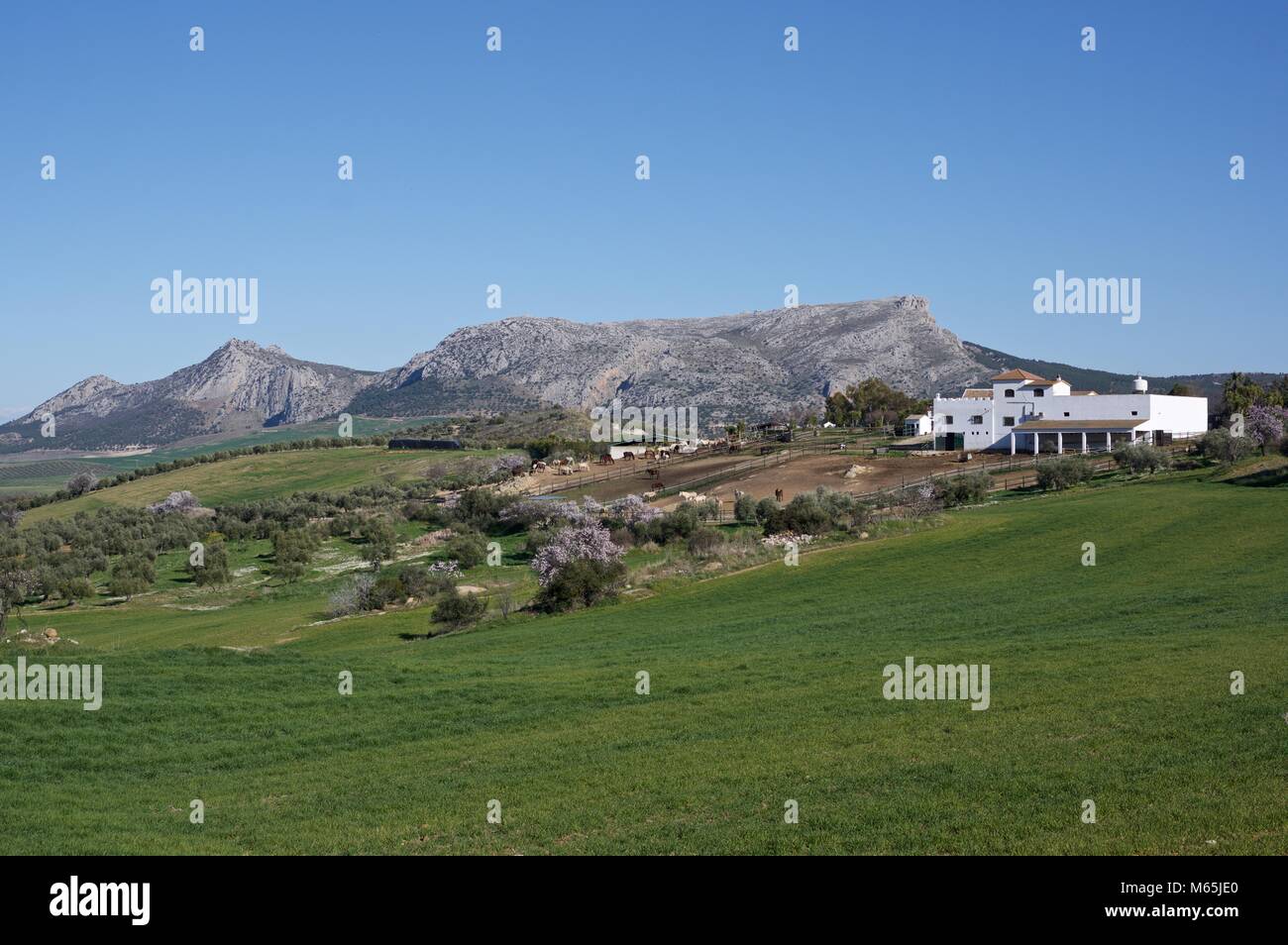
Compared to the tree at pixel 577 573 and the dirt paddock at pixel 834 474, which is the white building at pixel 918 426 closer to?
the dirt paddock at pixel 834 474

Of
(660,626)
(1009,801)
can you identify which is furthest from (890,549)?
(1009,801)

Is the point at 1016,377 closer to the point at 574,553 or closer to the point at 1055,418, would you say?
the point at 1055,418

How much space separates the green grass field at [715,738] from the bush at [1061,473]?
96.9 feet

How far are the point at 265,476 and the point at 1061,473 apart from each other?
76824 millimetres

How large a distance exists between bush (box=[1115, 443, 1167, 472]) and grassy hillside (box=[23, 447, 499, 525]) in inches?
2446

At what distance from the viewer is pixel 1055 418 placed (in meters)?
92.2

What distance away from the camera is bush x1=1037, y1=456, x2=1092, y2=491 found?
6656 cm

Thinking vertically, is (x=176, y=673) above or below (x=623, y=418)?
below

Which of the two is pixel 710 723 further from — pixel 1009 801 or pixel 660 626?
pixel 660 626

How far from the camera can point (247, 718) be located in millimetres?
21984

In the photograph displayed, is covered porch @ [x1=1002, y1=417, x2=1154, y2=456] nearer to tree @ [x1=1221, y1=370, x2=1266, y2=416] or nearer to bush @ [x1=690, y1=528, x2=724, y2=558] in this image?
tree @ [x1=1221, y1=370, x2=1266, y2=416]

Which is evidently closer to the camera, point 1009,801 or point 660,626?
point 1009,801

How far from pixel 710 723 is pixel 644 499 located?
185ft
